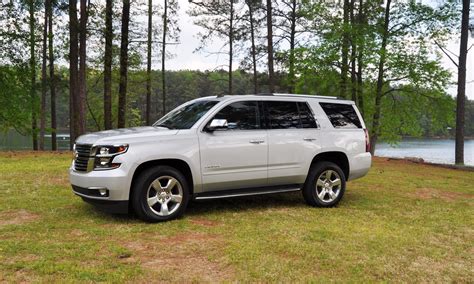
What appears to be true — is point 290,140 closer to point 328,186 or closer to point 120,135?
point 328,186

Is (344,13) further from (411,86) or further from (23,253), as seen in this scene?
(23,253)

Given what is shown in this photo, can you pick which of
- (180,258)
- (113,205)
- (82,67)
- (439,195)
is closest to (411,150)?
(82,67)

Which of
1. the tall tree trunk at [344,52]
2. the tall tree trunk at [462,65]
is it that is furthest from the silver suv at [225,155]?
the tall tree trunk at [462,65]

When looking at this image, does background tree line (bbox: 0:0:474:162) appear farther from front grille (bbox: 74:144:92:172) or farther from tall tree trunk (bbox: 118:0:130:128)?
front grille (bbox: 74:144:92:172)

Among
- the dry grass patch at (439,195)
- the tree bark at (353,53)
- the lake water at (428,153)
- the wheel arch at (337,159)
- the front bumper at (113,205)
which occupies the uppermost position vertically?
the tree bark at (353,53)

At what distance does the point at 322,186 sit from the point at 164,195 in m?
2.94

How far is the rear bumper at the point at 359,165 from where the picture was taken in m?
7.70

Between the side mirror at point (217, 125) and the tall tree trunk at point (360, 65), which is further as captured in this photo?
the tall tree trunk at point (360, 65)

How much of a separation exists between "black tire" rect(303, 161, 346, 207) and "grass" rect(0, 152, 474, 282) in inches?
7.4

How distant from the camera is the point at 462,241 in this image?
5414 mm

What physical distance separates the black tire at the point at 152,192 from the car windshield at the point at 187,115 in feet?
2.74

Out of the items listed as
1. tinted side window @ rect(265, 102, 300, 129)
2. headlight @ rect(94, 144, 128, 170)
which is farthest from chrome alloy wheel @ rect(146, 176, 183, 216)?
tinted side window @ rect(265, 102, 300, 129)

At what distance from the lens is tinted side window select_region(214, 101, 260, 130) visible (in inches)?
258

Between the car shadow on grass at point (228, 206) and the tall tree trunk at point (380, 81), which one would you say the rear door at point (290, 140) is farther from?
the tall tree trunk at point (380, 81)
